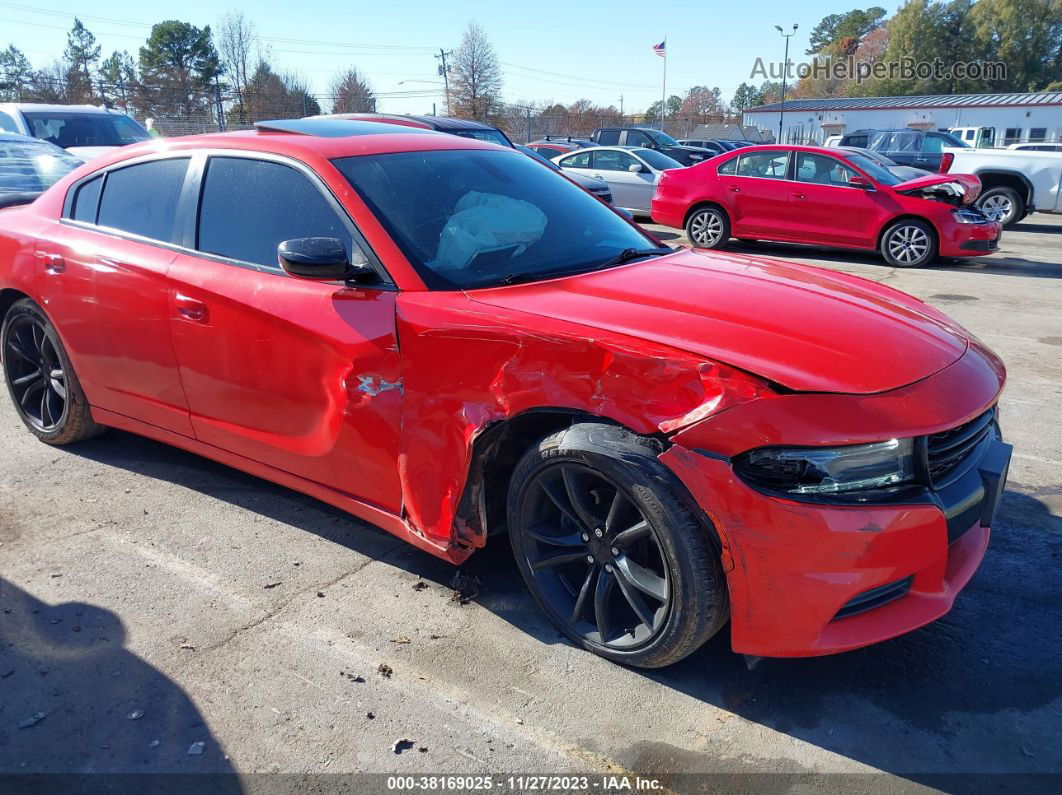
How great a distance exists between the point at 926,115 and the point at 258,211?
64973mm

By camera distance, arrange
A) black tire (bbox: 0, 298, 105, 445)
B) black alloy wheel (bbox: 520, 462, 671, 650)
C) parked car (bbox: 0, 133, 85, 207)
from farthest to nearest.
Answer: parked car (bbox: 0, 133, 85, 207) < black tire (bbox: 0, 298, 105, 445) < black alloy wheel (bbox: 520, 462, 671, 650)

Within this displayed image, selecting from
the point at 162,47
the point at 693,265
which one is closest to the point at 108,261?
the point at 693,265

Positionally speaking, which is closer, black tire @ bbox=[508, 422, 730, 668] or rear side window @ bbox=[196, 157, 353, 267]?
black tire @ bbox=[508, 422, 730, 668]

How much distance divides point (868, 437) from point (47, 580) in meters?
3.12

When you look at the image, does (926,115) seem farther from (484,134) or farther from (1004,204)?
(484,134)

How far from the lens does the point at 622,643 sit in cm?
272

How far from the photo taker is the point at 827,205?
11438mm

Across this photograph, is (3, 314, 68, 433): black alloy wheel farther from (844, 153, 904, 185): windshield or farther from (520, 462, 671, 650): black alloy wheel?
(844, 153, 904, 185): windshield

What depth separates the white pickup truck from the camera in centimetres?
1486

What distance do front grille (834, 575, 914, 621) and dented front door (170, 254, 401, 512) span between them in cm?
159

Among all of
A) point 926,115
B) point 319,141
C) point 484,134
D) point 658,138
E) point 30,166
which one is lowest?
point 30,166

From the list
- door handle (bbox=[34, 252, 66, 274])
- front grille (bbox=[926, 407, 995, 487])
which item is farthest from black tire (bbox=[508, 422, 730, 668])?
door handle (bbox=[34, 252, 66, 274])

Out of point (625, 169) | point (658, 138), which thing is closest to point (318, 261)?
point (625, 169)

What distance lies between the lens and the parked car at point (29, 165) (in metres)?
7.73
